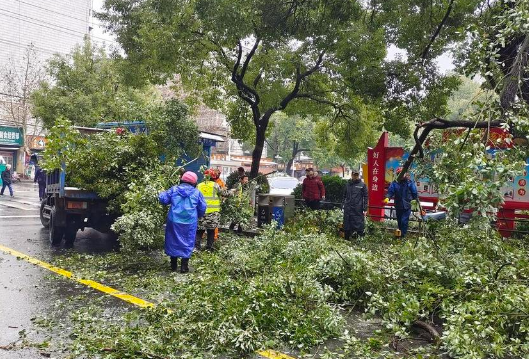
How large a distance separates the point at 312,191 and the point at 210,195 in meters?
5.61

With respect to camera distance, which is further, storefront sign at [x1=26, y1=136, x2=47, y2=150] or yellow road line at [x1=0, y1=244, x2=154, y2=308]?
storefront sign at [x1=26, y1=136, x2=47, y2=150]

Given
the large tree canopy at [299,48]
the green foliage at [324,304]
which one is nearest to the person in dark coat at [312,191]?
the large tree canopy at [299,48]

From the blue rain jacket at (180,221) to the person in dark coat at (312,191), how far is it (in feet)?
22.2

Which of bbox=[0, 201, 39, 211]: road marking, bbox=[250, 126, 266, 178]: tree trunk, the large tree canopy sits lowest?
bbox=[0, 201, 39, 211]: road marking

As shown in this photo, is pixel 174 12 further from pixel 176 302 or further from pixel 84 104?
pixel 84 104

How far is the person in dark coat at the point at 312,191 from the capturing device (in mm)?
14117

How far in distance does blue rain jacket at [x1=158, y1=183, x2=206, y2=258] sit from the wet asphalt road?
158cm

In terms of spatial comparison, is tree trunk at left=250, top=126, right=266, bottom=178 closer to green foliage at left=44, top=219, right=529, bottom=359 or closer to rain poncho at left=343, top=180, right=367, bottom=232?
rain poncho at left=343, top=180, right=367, bottom=232

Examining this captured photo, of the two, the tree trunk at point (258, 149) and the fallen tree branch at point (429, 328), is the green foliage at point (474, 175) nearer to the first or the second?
the fallen tree branch at point (429, 328)

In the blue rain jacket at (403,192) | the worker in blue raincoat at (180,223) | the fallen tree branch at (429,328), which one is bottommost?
the fallen tree branch at (429,328)

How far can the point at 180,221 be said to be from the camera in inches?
302

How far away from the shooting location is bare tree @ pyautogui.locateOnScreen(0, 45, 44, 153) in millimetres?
31641

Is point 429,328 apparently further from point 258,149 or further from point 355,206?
point 258,149

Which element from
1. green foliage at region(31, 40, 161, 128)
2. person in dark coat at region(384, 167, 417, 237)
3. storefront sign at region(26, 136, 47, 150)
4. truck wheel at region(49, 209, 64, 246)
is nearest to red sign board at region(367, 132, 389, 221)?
person in dark coat at region(384, 167, 417, 237)
